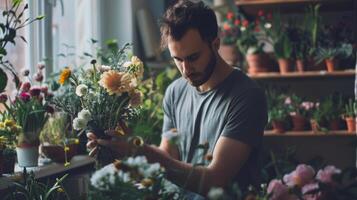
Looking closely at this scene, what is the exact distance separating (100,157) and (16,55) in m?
1.45

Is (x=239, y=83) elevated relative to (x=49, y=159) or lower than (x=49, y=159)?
elevated

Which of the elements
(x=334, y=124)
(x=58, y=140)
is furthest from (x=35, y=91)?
(x=334, y=124)

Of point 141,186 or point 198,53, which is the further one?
point 198,53

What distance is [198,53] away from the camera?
87.7 inches

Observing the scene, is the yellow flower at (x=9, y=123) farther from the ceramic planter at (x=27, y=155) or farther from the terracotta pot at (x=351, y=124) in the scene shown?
the terracotta pot at (x=351, y=124)

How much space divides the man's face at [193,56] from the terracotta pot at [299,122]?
1674 mm

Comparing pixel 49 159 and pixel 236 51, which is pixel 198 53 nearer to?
pixel 49 159

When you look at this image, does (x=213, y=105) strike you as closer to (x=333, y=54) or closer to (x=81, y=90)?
(x=81, y=90)

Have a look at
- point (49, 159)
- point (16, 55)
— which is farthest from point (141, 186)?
point (16, 55)

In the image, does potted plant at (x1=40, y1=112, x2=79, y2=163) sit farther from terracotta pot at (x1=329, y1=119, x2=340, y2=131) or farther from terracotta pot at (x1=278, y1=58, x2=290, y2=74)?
terracotta pot at (x1=329, y1=119, x2=340, y2=131)

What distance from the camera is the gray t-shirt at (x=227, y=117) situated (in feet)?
7.12

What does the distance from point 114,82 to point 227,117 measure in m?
0.62

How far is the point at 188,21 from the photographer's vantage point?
7.30 ft

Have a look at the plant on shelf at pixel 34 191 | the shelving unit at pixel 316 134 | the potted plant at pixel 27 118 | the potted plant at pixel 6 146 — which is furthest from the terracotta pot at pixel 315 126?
the plant on shelf at pixel 34 191
